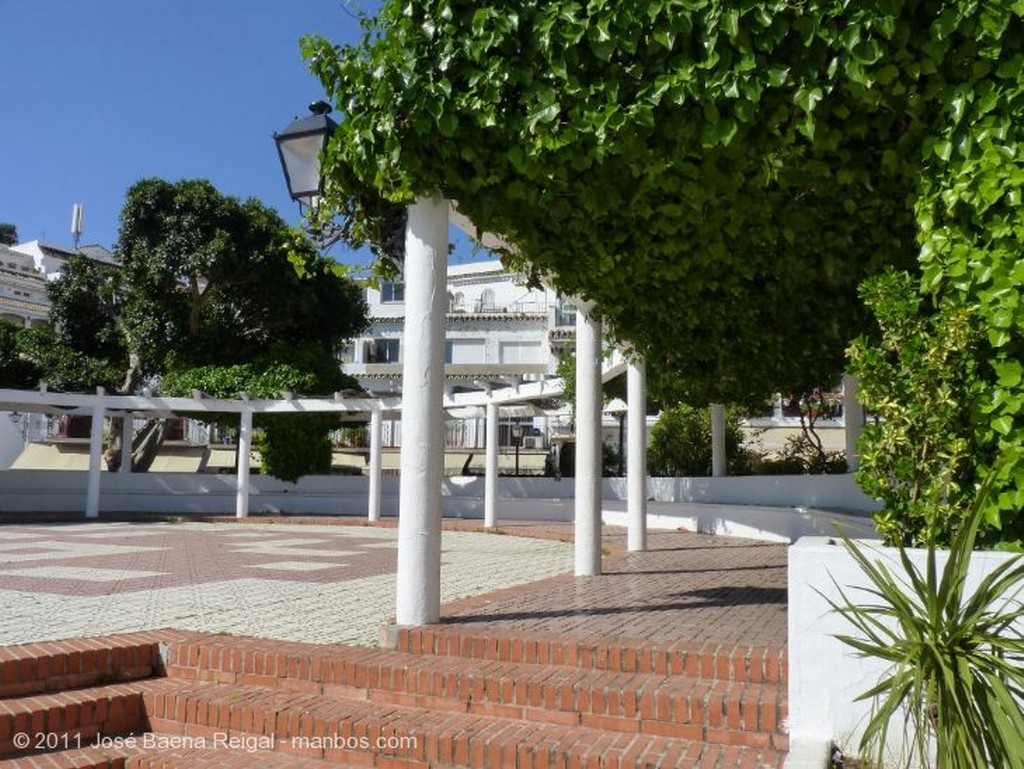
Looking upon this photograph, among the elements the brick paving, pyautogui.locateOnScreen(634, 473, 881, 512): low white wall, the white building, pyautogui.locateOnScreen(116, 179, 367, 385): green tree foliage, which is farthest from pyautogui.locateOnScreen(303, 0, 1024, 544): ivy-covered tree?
the white building

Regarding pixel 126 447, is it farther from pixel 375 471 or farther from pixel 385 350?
pixel 385 350

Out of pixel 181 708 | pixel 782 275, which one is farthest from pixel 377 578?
pixel 782 275

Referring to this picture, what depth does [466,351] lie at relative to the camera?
41844 millimetres

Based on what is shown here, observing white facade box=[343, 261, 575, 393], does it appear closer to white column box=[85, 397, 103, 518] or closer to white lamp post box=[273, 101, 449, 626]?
white column box=[85, 397, 103, 518]

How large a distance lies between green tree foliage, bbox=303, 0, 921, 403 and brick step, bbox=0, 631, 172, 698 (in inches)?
131

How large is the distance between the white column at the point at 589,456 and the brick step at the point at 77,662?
4.05 m

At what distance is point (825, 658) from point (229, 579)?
7073 millimetres

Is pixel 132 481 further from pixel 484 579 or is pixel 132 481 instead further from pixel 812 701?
pixel 812 701

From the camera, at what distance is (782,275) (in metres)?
7.07

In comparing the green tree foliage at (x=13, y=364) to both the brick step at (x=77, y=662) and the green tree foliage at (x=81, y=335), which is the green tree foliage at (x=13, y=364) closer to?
the green tree foliage at (x=81, y=335)

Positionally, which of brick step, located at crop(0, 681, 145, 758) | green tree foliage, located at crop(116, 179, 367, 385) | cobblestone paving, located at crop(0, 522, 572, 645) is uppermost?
green tree foliage, located at crop(116, 179, 367, 385)

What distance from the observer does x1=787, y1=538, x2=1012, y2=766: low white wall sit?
3809mm

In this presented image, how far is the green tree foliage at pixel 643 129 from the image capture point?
4.46 m

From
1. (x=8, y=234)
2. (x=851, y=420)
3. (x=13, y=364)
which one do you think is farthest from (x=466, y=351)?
(x=8, y=234)
